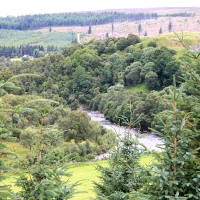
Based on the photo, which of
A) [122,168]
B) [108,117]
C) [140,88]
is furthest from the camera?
[140,88]

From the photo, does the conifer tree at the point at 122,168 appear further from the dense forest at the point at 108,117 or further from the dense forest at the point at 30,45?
the dense forest at the point at 30,45

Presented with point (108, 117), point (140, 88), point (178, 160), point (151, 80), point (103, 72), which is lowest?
point (108, 117)

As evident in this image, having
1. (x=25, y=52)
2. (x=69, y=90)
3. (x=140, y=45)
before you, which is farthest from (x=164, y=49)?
(x=25, y=52)

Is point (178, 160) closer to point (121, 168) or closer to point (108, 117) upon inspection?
point (121, 168)

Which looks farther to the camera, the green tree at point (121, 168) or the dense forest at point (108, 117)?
the green tree at point (121, 168)

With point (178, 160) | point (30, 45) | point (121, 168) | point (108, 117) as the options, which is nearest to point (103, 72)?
point (108, 117)

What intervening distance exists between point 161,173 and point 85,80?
3097 inches

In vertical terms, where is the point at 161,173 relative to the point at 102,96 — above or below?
above

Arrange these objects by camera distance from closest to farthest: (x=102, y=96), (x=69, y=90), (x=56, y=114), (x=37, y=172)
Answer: (x=37, y=172) → (x=56, y=114) → (x=102, y=96) → (x=69, y=90)

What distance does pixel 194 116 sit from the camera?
508 cm

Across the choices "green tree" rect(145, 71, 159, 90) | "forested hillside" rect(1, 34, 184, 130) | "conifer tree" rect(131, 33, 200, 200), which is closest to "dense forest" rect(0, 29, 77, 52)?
"forested hillside" rect(1, 34, 184, 130)

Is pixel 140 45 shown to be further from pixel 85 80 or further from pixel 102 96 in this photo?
pixel 102 96

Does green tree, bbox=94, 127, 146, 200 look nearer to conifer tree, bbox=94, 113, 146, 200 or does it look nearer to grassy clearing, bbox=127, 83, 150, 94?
conifer tree, bbox=94, 113, 146, 200

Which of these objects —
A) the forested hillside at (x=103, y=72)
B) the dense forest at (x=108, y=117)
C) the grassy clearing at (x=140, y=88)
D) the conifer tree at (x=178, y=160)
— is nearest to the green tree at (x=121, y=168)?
the dense forest at (x=108, y=117)
